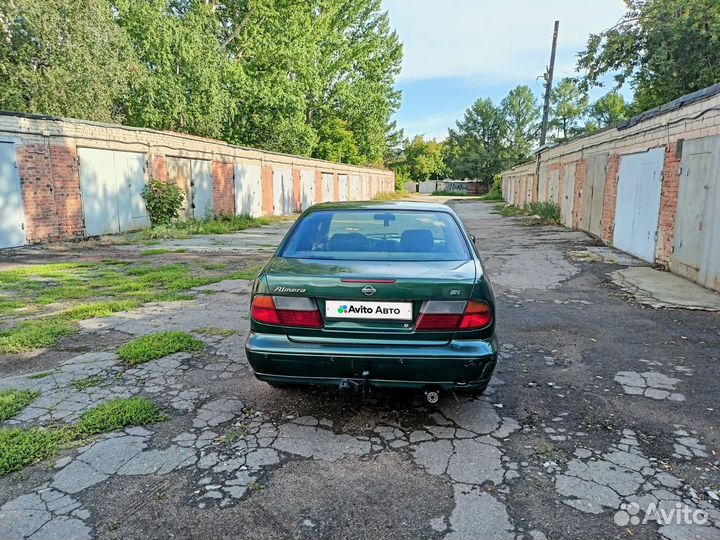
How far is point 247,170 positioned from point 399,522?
20.3m

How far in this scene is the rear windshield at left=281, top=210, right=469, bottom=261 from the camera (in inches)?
137

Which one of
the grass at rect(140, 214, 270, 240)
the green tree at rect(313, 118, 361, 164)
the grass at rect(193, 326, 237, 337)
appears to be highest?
the green tree at rect(313, 118, 361, 164)

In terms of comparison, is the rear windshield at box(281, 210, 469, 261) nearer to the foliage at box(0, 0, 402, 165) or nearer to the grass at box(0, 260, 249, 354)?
the grass at box(0, 260, 249, 354)

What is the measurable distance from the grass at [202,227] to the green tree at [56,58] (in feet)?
Answer: 30.9

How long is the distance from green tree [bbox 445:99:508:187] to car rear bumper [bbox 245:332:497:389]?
7608cm

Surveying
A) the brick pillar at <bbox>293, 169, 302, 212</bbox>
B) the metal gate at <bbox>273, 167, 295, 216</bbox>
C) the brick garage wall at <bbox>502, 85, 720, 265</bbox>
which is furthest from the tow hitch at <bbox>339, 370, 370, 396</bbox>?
the brick pillar at <bbox>293, 169, 302, 212</bbox>

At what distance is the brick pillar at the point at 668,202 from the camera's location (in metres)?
8.55

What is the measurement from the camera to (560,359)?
441 cm

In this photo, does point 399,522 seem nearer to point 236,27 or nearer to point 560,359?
point 560,359

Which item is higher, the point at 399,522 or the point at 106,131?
the point at 106,131

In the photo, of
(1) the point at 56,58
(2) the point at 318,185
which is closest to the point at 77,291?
(1) the point at 56,58

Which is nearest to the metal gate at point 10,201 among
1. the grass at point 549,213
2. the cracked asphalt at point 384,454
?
the cracked asphalt at point 384,454

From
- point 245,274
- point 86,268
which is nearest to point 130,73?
point 86,268

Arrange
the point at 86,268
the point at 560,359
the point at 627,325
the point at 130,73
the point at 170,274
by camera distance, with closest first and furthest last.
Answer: the point at 560,359 < the point at 627,325 < the point at 170,274 < the point at 86,268 < the point at 130,73
